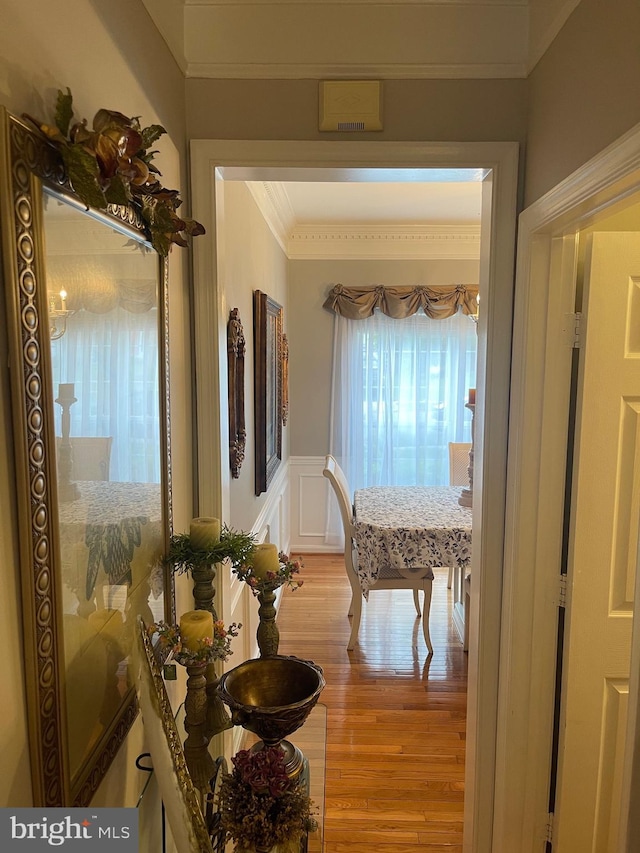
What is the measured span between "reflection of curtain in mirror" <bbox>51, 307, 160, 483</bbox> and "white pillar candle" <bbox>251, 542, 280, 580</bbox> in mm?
288

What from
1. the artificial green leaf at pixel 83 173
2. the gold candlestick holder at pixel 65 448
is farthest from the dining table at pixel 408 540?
the artificial green leaf at pixel 83 173

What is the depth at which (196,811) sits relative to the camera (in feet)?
2.98

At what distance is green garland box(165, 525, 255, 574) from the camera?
131 cm

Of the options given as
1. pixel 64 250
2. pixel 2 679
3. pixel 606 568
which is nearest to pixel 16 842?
pixel 2 679

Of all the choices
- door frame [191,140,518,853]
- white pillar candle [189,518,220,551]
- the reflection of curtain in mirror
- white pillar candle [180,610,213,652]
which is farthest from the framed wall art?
white pillar candle [180,610,213,652]

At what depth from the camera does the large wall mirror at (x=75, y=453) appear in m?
0.73

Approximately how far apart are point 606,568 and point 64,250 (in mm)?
1628

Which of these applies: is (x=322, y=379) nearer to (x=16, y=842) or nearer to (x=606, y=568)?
(x=606, y=568)

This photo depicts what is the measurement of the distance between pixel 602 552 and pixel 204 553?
1.15 meters

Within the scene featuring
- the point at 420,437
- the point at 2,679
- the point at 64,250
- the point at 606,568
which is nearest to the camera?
the point at 2,679

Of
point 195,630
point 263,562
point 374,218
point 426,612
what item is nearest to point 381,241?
point 374,218

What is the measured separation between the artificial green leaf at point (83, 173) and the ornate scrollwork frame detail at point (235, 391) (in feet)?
4.81

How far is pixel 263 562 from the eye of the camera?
4.29 ft

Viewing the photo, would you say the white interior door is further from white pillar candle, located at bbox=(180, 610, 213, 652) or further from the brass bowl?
white pillar candle, located at bbox=(180, 610, 213, 652)
